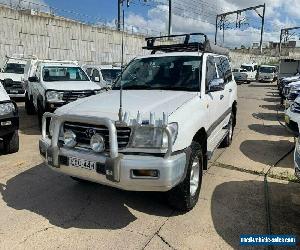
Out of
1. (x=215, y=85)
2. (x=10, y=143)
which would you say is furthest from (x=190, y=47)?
(x=10, y=143)

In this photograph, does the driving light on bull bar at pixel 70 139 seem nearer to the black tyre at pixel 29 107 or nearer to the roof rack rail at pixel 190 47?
the roof rack rail at pixel 190 47

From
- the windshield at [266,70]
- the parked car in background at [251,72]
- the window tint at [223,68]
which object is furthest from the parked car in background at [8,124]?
the windshield at [266,70]

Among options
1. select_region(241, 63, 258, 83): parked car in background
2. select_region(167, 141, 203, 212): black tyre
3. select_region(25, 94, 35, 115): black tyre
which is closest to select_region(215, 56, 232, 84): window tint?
select_region(167, 141, 203, 212): black tyre

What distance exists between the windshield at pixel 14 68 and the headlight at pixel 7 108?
33.0ft

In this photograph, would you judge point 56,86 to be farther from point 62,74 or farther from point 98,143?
point 98,143

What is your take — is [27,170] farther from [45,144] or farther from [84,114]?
[84,114]

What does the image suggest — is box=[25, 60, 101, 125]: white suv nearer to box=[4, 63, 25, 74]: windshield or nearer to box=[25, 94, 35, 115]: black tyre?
box=[25, 94, 35, 115]: black tyre

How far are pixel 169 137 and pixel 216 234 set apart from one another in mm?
1248

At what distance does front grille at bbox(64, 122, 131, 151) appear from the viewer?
334 centimetres

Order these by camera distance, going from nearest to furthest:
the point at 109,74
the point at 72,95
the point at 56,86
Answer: the point at 72,95, the point at 56,86, the point at 109,74

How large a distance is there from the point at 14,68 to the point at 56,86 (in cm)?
821

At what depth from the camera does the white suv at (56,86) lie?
8092 millimetres

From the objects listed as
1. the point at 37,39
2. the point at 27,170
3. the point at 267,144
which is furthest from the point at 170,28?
A: the point at 27,170

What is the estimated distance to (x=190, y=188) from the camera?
154 inches
